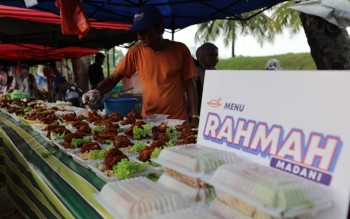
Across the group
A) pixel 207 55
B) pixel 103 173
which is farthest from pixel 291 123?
pixel 207 55

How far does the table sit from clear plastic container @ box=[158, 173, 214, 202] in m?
0.24

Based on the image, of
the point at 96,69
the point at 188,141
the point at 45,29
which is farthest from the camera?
the point at 96,69

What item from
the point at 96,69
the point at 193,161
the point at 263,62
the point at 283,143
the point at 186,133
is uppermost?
the point at 283,143

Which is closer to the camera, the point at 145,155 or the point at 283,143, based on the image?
the point at 283,143

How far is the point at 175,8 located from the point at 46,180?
384cm

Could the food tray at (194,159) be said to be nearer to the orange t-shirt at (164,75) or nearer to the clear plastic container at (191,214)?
the clear plastic container at (191,214)

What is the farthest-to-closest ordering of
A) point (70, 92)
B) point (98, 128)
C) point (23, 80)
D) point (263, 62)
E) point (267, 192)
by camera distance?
point (263, 62) → point (23, 80) → point (70, 92) → point (98, 128) → point (267, 192)

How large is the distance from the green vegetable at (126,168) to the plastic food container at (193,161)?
311 mm

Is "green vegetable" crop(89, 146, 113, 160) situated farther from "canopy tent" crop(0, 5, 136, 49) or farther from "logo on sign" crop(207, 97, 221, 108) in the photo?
"canopy tent" crop(0, 5, 136, 49)

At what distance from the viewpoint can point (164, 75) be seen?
3250 mm

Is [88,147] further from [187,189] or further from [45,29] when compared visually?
[45,29]

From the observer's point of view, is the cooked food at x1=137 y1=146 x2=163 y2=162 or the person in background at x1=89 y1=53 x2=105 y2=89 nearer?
the cooked food at x1=137 y1=146 x2=163 y2=162

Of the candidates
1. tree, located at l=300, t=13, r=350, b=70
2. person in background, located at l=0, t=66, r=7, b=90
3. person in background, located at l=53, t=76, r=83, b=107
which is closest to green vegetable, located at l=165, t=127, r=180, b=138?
tree, located at l=300, t=13, r=350, b=70

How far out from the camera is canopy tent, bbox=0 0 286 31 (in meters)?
4.59
